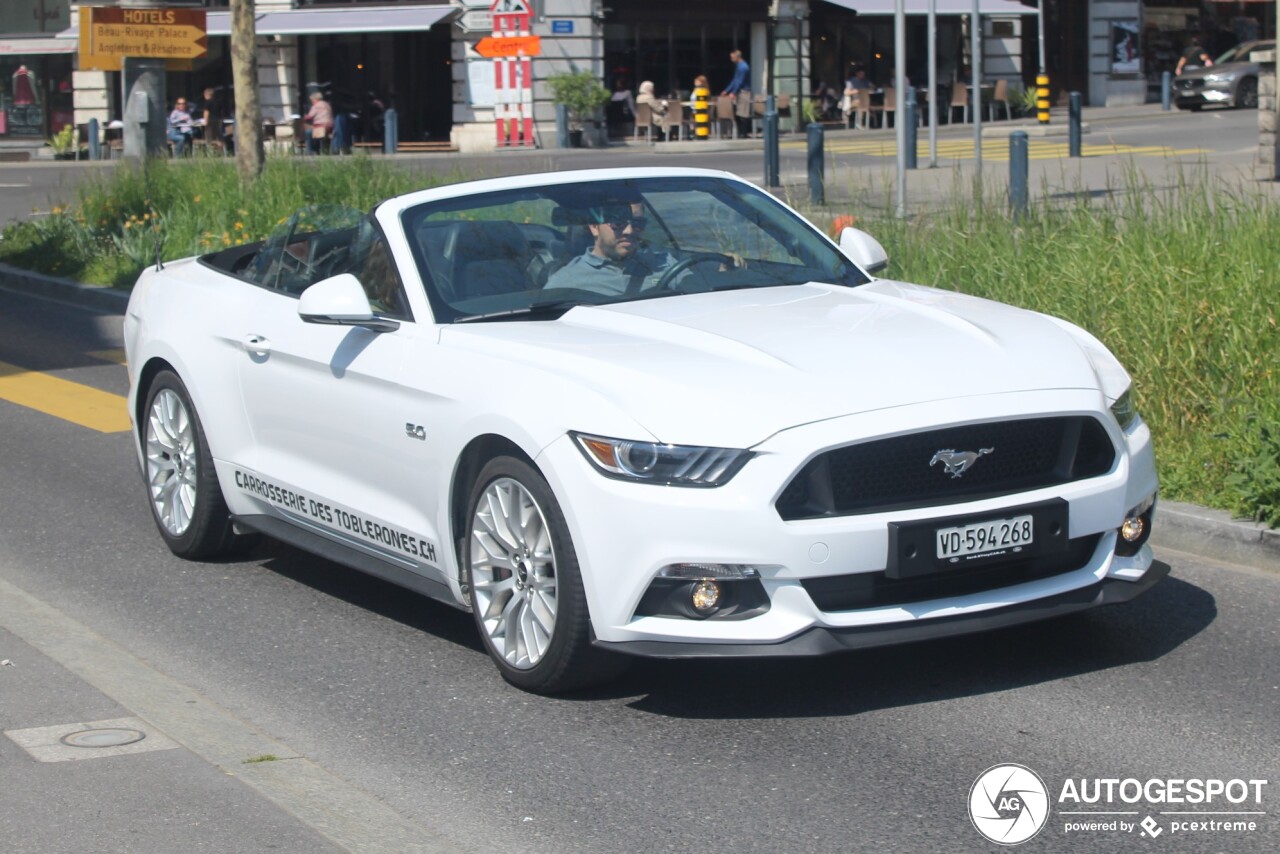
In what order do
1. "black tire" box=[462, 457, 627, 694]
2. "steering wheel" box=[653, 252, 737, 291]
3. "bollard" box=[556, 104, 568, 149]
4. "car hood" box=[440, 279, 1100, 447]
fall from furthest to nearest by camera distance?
"bollard" box=[556, 104, 568, 149], "steering wheel" box=[653, 252, 737, 291], "black tire" box=[462, 457, 627, 694], "car hood" box=[440, 279, 1100, 447]

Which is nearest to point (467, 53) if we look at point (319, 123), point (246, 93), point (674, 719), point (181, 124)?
point (319, 123)

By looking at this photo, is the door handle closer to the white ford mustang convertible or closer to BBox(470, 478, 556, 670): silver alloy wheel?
the white ford mustang convertible

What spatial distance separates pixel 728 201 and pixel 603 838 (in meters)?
3.13

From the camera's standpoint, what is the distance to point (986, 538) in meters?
5.11

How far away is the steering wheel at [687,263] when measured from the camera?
6.32 m

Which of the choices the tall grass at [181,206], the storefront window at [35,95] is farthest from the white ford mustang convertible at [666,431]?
the storefront window at [35,95]

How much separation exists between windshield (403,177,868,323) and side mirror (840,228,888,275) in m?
0.04

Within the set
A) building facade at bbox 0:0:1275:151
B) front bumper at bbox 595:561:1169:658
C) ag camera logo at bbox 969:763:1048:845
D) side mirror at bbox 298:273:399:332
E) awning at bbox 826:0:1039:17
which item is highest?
awning at bbox 826:0:1039:17

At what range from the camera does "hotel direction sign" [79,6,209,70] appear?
60.3 ft

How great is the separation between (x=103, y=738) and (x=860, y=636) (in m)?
2.08

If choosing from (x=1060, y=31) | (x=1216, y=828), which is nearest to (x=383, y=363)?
(x=1216, y=828)

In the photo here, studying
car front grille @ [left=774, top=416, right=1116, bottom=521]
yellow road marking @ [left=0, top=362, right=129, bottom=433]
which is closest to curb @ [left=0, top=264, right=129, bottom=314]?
yellow road marking @ [left=0, top=362, right=129, bottom=433]

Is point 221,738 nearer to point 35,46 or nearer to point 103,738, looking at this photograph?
point 103,738

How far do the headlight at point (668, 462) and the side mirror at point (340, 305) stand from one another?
1.29m
